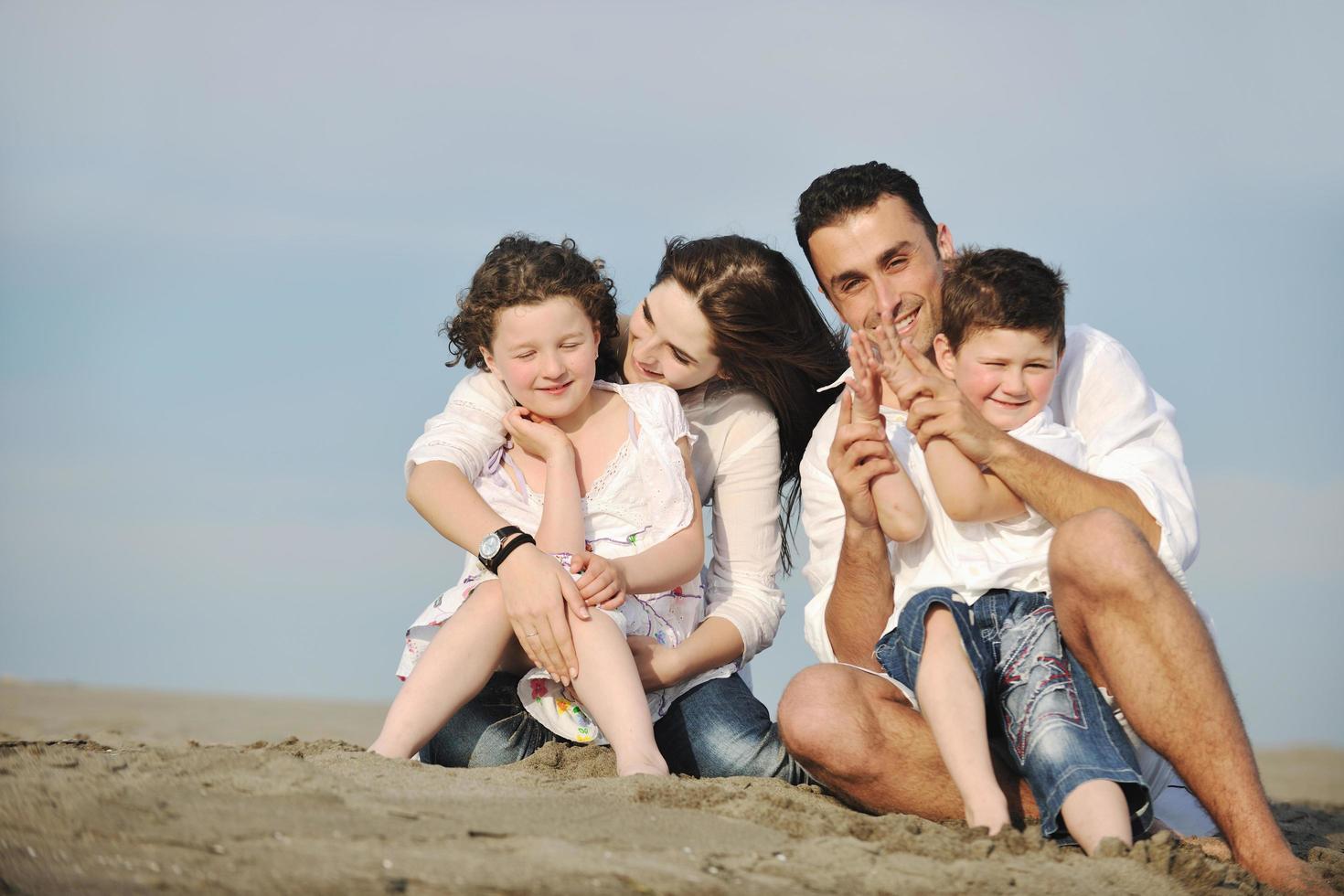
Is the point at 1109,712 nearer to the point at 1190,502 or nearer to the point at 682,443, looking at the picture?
the point at 1190,502

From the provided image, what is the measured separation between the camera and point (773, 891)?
2.32m

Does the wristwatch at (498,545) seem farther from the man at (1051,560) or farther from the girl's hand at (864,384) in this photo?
the girl's hand at (864,384)

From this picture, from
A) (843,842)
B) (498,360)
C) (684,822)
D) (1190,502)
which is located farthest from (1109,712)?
(498,360)

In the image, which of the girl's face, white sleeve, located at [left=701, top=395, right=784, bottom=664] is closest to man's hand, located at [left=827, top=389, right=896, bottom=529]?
white sleeve, located at [left=701, top=395, right=784, bottom=664]

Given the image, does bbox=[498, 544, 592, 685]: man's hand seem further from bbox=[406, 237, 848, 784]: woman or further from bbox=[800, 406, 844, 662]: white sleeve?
bbox=[800, 406, 844, 662]: white sleeve

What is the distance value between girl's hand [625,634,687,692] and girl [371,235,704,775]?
0.05 meters

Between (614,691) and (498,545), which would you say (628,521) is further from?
(614,691)

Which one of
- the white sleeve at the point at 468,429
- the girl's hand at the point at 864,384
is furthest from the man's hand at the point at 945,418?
the white sleeve at the point at 468,429

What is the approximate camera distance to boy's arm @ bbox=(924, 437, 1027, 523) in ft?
11.4

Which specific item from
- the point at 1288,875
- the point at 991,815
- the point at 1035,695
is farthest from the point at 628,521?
the point at 1288,875

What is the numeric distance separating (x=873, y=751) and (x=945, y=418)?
37.8 inches

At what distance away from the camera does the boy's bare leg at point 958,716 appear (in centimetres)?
309

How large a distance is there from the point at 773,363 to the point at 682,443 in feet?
1.81

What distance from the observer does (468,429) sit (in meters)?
4.28
